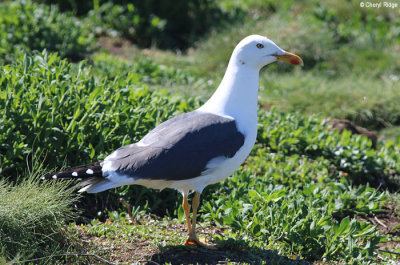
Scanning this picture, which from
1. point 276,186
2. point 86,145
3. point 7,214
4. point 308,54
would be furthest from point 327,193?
point 308,54

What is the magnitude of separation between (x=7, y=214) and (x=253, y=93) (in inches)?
71.2

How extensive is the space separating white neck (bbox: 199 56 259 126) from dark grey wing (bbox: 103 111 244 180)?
0.10 meters

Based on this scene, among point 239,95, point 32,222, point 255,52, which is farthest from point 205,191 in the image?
point 32,222

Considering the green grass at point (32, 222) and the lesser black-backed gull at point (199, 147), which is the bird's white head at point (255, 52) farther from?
the green grass at point (32, 222)

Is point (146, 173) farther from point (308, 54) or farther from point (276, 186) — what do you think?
point (308, 54)

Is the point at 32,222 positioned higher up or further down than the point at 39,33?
further down

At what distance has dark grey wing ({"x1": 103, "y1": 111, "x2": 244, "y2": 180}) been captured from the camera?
3.67 metres

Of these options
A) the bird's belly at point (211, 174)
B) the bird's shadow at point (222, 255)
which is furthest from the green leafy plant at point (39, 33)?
the bird's shadow at point (222, 255)

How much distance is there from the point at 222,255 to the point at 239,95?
1093mm

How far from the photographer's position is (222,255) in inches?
150

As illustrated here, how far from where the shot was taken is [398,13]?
10.5m

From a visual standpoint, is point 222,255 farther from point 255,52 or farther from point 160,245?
point 255,52

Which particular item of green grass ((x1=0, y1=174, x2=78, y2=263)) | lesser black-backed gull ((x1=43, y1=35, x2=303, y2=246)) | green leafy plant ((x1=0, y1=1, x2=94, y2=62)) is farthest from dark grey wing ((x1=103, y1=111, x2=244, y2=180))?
green leafy plant ((x1=0, y1=1, x2=94, y2=62))

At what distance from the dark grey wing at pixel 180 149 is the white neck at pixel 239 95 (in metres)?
0.10
